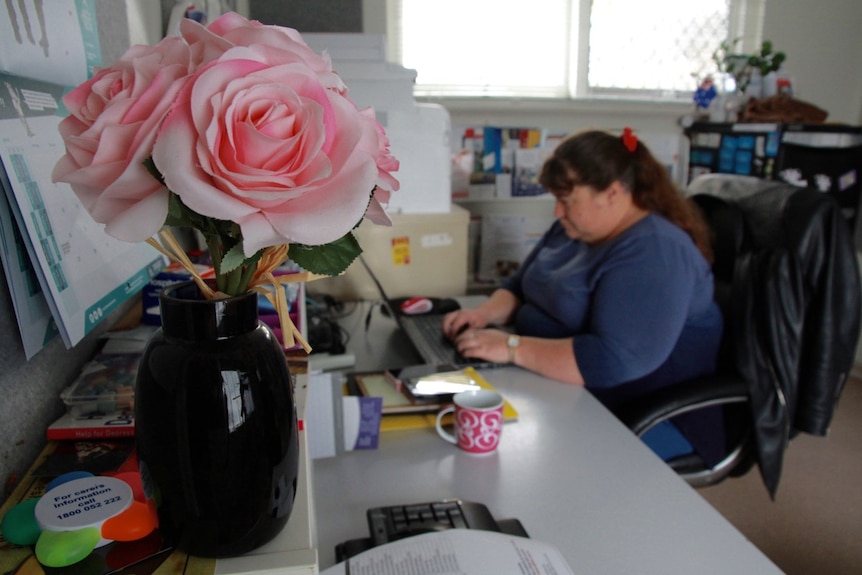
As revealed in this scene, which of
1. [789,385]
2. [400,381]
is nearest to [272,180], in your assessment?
[400,381]

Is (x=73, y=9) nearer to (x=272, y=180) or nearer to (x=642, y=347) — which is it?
(x=272, y=180)

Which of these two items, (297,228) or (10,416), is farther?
(10,416)

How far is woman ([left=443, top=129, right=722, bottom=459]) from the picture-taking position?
50.9 inches

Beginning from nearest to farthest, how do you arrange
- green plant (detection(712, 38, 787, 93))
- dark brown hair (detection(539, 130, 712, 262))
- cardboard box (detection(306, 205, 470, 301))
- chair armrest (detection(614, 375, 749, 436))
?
chair armrest (detection(614, 375, 749, 436)) → dark brown hair (detection(539, 130, 712, 262)) → cardboard box (detection(306, 205, 470, 301)) → green plant (detection(712, 38, 787, 93))

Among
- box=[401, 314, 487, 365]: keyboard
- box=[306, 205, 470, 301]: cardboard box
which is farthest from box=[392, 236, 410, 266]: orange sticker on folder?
box=[401, 314, 487, 365]: keyboard

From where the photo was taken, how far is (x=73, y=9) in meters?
0.74

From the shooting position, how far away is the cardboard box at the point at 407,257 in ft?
5.88

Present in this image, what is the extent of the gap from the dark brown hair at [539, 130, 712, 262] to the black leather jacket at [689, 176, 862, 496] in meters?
0.18

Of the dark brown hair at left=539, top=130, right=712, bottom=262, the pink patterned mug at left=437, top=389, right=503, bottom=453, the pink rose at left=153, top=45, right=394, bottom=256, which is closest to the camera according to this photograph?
the pink rose at left=153, top=45, right=394, bottom=256

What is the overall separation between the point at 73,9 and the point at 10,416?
1.57ft

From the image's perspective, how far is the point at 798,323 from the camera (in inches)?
52.5

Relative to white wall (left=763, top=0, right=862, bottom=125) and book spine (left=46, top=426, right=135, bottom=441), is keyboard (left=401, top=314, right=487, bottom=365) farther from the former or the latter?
white wall (left=763, top=0, right=862, bottom=125)

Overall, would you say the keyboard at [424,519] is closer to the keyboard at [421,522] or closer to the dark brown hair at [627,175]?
the keyboard at [421,522]

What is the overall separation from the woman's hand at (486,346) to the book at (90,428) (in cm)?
78
